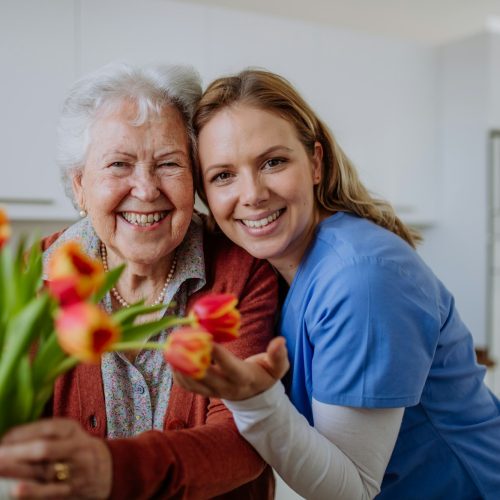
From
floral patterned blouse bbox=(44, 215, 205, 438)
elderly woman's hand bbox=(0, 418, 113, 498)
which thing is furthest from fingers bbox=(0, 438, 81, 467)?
floral patterned blouse bbox=(44, 215, 205, 438)

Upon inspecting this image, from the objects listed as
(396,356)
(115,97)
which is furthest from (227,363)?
(115,97)

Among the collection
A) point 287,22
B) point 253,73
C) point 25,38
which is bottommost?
point 253,73

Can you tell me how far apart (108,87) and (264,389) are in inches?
24.6

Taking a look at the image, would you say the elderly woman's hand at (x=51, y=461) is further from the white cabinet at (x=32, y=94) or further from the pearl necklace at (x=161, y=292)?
the white cabinet at (x=32, y=94)

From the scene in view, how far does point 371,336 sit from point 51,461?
0.54 m

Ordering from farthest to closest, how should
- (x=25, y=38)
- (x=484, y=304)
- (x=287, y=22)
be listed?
(x=484, y=304), (x=287, y=22), (x=25, y=38)

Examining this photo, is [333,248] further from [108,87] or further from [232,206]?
[108,87]

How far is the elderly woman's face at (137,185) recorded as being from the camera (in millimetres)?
1104

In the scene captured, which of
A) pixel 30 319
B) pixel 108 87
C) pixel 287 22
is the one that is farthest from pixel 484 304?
pixel 30 319

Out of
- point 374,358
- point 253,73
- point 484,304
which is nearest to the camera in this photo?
point 374,358

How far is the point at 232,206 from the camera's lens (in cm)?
117

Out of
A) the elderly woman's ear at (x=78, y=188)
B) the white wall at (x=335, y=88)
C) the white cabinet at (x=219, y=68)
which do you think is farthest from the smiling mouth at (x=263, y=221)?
the white wall at (x=335, y=88)

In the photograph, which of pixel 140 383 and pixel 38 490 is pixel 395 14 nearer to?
pixel 140 383

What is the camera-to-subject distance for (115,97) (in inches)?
44.5
